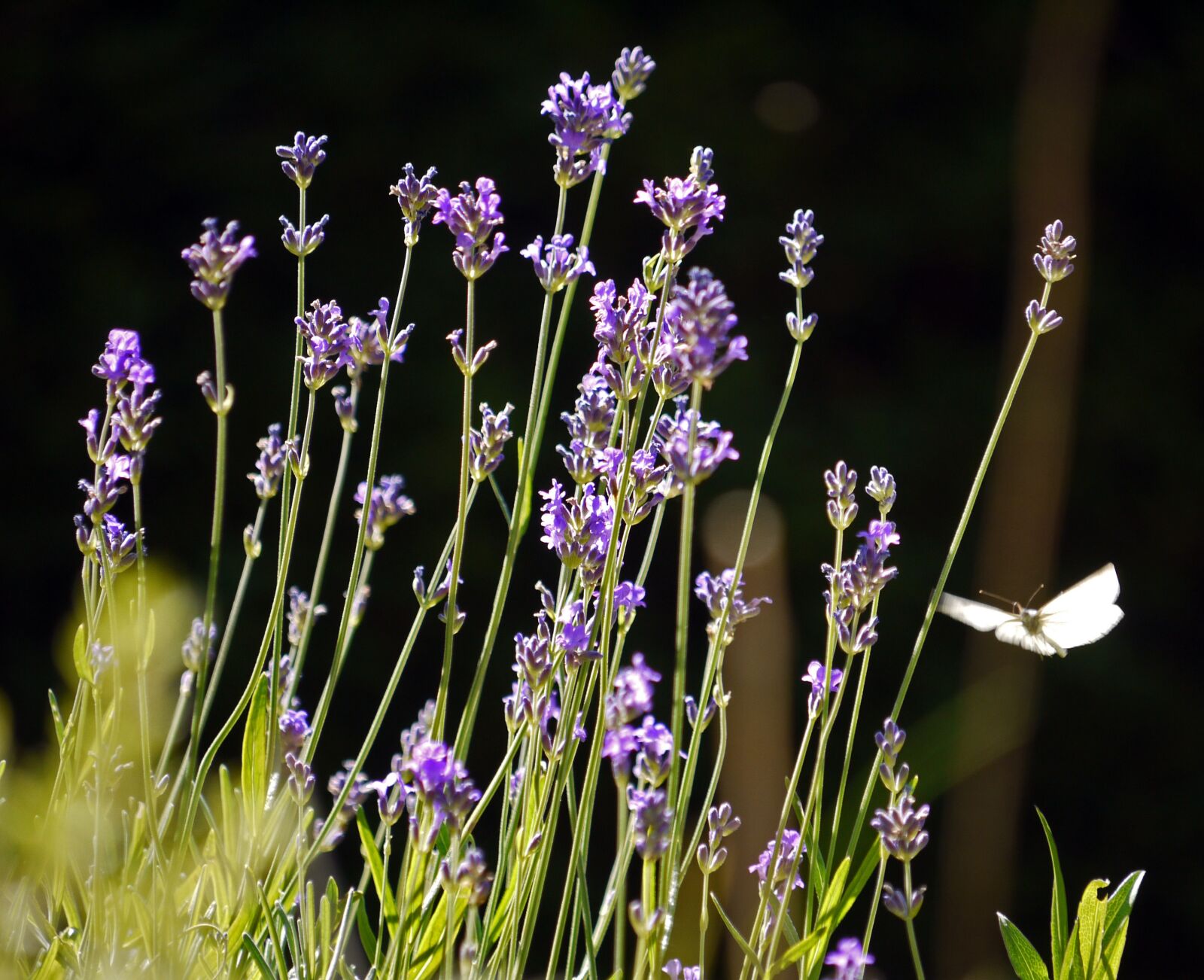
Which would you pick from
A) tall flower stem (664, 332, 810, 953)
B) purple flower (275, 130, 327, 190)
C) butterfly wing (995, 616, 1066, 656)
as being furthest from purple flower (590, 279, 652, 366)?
butterfly wing (995, 616, 1066, 656)

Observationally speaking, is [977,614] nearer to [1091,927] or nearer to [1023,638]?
[1023,638]

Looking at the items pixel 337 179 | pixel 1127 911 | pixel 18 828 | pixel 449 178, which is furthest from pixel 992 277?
pixel 18 828

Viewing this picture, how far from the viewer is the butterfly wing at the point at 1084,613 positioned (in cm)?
100

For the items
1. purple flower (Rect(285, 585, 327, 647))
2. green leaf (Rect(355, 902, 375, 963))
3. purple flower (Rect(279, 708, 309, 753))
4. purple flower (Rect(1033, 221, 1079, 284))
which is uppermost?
purple flower (Rect(1033, 221, 1079, 284))

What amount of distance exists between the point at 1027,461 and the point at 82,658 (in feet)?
10.0

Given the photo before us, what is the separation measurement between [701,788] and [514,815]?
114 inches

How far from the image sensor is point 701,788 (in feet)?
11.8

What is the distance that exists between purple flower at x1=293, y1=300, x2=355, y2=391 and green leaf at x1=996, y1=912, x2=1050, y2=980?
574 millimetres

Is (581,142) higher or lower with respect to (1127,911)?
higher

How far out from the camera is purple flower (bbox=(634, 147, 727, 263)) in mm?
815

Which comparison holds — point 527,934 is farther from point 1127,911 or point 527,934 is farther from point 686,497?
point 1127,911

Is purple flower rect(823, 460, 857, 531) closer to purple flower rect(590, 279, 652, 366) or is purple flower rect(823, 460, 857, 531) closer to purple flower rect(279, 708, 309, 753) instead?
purple flower rect(590, 279, 652, 366)

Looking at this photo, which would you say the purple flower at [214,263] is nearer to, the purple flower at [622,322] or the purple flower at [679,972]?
the purple flower at [622,322]

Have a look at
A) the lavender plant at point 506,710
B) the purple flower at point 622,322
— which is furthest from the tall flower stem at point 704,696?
the purple flower at point 622,322
